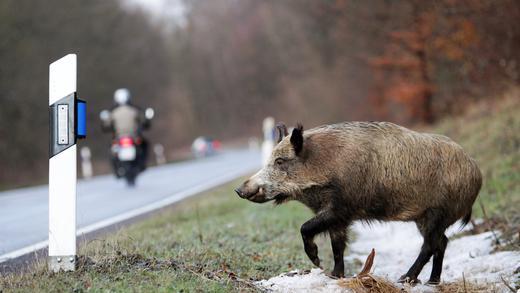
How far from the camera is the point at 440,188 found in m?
5.54

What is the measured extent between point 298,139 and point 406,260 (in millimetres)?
2647

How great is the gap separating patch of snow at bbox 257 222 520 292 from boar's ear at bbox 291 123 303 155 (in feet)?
2.88

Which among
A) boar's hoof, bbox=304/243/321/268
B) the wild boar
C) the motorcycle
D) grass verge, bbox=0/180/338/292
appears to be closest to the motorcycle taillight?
the motorcycle

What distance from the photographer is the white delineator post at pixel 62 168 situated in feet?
15.7

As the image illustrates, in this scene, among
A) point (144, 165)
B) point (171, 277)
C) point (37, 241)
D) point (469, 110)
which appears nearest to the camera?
point (171, 277)

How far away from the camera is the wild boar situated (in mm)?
5383

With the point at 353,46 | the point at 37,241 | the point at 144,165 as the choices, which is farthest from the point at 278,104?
the point at 37,241

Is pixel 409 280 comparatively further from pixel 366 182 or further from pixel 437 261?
pixel 366 182

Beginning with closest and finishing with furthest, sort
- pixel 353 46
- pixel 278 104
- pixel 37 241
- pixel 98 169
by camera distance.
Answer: pixel 37 241 → pixel 98 169 → pixel 353 46 → pixel 278 104

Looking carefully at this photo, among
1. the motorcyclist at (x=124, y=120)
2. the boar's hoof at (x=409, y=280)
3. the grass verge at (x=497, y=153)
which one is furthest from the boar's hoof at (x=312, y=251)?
the motorcyclist at (x=124, y=120)

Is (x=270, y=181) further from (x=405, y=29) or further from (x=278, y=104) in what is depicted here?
(x=278, y=104)

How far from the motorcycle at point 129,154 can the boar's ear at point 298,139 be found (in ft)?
31.7

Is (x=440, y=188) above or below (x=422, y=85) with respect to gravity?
below

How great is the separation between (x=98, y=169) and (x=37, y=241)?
22.4m
